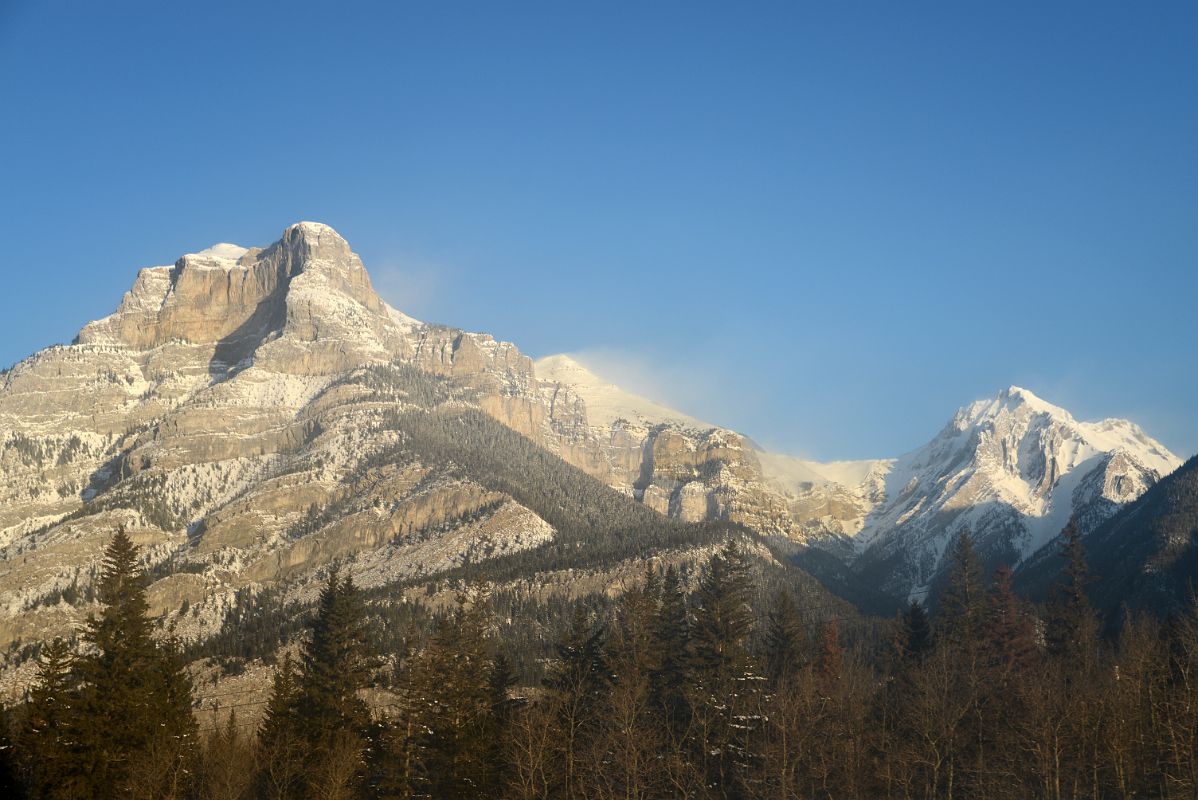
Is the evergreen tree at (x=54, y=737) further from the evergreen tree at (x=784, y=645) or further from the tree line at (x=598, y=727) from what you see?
the evergreen tree at (x=784, y=645)

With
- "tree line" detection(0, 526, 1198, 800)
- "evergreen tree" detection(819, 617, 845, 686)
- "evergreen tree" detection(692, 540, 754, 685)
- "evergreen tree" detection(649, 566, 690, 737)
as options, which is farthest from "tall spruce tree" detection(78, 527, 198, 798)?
"evergreen tree" detection(819, 617, 845, 686)

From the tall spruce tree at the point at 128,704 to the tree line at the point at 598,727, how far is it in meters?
0.13

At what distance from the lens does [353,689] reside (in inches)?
3012

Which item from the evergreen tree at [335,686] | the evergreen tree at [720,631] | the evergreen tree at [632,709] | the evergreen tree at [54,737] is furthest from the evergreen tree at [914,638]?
the evergreen tree at [54,737]

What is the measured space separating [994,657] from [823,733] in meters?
35.3

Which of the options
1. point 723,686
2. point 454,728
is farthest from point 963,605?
point 454,728

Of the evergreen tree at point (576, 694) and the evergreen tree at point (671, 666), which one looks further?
the evergreen tree at point (671, 666)

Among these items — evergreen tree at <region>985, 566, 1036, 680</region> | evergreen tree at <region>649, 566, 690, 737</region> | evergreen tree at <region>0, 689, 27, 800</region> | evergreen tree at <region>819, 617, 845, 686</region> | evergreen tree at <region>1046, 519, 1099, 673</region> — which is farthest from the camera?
evergreen tree at <region>1046, 519, 1099, 673</region>

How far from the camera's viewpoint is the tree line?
66.8 meters

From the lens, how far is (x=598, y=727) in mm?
78500

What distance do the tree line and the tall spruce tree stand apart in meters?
0.13

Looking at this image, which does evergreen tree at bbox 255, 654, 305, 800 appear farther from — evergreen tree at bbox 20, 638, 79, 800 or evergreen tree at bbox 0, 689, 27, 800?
evergreen tree at bbox 0, 689, 27, 800

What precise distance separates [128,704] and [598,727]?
32.8m

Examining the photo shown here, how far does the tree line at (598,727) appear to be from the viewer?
66812 millimetres
